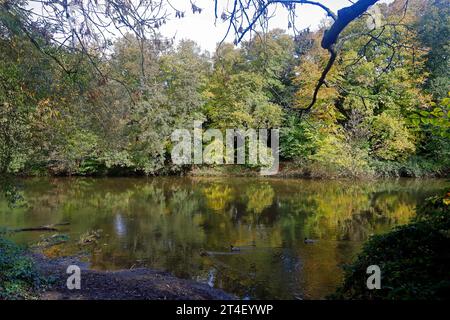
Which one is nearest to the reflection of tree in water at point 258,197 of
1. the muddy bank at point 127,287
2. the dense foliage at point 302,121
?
the dense foliage at point 302,121

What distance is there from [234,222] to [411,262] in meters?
8.99

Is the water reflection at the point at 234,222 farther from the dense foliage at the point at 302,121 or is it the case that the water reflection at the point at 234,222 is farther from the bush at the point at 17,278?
the bush at the point at 17,278

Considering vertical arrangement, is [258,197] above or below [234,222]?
above

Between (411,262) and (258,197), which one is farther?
(258,197)

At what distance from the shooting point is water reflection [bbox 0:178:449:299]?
789cm

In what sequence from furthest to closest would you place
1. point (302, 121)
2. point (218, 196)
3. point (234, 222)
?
point (302, 121) → point (218, 196) → point (234, 222)

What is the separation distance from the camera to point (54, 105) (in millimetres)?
6934

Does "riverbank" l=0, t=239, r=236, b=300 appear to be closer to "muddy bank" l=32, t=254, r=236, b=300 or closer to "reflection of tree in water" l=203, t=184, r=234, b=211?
"muddy bank" l=32, t=254, r=236, b=300

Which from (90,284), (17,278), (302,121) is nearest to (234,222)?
(90,284)

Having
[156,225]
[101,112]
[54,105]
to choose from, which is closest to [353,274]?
[101,112]

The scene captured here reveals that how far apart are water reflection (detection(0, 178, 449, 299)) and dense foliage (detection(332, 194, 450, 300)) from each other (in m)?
2.60

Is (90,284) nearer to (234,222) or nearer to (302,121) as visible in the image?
(234,222)

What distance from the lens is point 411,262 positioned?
3637mm
